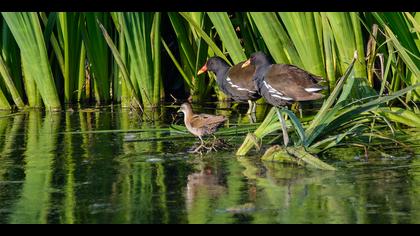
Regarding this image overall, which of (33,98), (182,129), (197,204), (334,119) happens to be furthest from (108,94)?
(197,204)

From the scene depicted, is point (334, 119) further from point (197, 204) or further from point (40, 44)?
point (40, 44)

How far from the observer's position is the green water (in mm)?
5168

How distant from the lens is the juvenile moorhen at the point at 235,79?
33.3ft

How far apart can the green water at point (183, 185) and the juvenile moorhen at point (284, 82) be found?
1121mm

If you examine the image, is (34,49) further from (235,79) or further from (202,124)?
(202,124)

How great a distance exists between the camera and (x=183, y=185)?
606cm

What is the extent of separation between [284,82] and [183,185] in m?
3.01

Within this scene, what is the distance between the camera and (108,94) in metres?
10.8

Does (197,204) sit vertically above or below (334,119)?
below

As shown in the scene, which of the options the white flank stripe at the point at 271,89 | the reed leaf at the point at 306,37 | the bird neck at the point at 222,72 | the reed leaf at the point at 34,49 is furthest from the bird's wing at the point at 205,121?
the bird neck at the point at 222,72

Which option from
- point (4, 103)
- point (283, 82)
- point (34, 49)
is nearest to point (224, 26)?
point (283, 82)

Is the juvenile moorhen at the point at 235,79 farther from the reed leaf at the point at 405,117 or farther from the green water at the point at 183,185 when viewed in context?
the reed leaf at the point at 405,117
